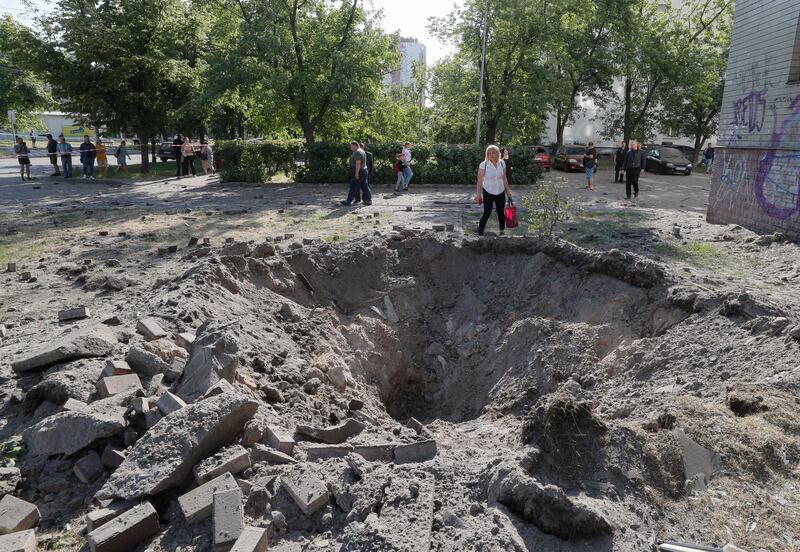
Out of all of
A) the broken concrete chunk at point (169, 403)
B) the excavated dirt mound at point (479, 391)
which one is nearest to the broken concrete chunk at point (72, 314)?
the excavated dirt mound at point (479, 391)

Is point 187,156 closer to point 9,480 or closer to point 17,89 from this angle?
point 17,89

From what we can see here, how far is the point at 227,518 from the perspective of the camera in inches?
115

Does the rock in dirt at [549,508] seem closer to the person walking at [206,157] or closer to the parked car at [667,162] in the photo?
the person walking at [206,157]

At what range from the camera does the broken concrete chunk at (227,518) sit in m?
2.83

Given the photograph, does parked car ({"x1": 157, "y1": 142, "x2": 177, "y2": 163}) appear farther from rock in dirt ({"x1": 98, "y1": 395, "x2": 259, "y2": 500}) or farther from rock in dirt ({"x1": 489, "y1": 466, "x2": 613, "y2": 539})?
rock in dirt ({"x1": 489, "y1": 466, "x2": 613, "y2": 539})

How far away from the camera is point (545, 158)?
26.5 m

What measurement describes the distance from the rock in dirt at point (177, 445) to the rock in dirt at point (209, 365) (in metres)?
0.46

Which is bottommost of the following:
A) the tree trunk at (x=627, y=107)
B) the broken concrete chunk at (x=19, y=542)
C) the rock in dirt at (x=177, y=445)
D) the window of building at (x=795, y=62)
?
the broken concrete chunk at (x=19, y=542)

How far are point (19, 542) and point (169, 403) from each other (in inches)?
43.3

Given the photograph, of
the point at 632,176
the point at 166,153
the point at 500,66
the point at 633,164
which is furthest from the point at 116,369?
the point at 166,153

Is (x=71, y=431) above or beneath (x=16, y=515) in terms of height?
above

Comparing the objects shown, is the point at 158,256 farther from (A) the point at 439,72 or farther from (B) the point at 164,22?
(A) the point at 439,72

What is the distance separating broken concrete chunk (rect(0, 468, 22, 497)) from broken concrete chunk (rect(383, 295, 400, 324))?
4.47 m

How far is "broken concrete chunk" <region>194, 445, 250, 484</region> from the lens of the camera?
3.26 m
